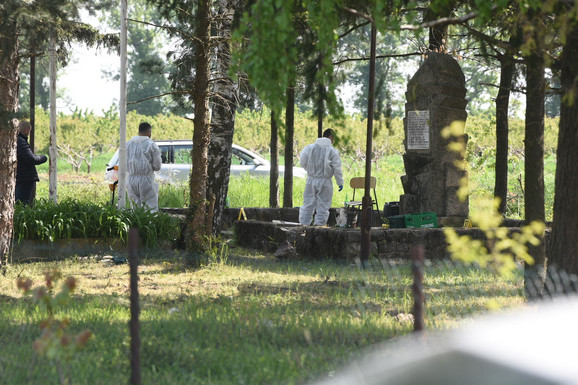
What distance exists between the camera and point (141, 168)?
1300cm

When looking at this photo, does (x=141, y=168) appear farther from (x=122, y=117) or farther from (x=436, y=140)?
(x=436, y=140)

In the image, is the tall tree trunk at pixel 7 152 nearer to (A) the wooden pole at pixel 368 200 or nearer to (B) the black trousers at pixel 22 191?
(B) the black trousers at pixel 22 191

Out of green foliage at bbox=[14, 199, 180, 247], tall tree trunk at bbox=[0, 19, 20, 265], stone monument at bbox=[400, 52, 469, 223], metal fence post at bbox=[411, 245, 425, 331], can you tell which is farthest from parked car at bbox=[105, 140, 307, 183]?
metal fence post at bbox=[411, 245, 425, 331]

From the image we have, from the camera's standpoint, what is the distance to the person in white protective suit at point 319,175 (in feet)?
42.5

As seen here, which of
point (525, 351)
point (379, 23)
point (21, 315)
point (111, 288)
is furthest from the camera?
point (111, 288)

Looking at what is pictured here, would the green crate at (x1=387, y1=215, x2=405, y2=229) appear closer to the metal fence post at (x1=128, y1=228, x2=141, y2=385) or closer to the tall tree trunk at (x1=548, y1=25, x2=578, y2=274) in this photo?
the tall tree trunk at (x1=548, y1=25, x2=578, y2=274)

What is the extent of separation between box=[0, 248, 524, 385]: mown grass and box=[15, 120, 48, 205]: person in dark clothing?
3.01m

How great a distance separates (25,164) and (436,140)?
6610 millimetres

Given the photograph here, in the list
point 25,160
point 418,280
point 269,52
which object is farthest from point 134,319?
point 25,160

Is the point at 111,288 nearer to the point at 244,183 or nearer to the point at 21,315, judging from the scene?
the point at 21,315

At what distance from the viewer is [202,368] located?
494 centimetres

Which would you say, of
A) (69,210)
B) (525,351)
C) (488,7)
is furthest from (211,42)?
(525,351)

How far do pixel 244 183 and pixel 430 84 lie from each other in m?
8.09

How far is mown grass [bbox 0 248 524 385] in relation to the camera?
4891mm
